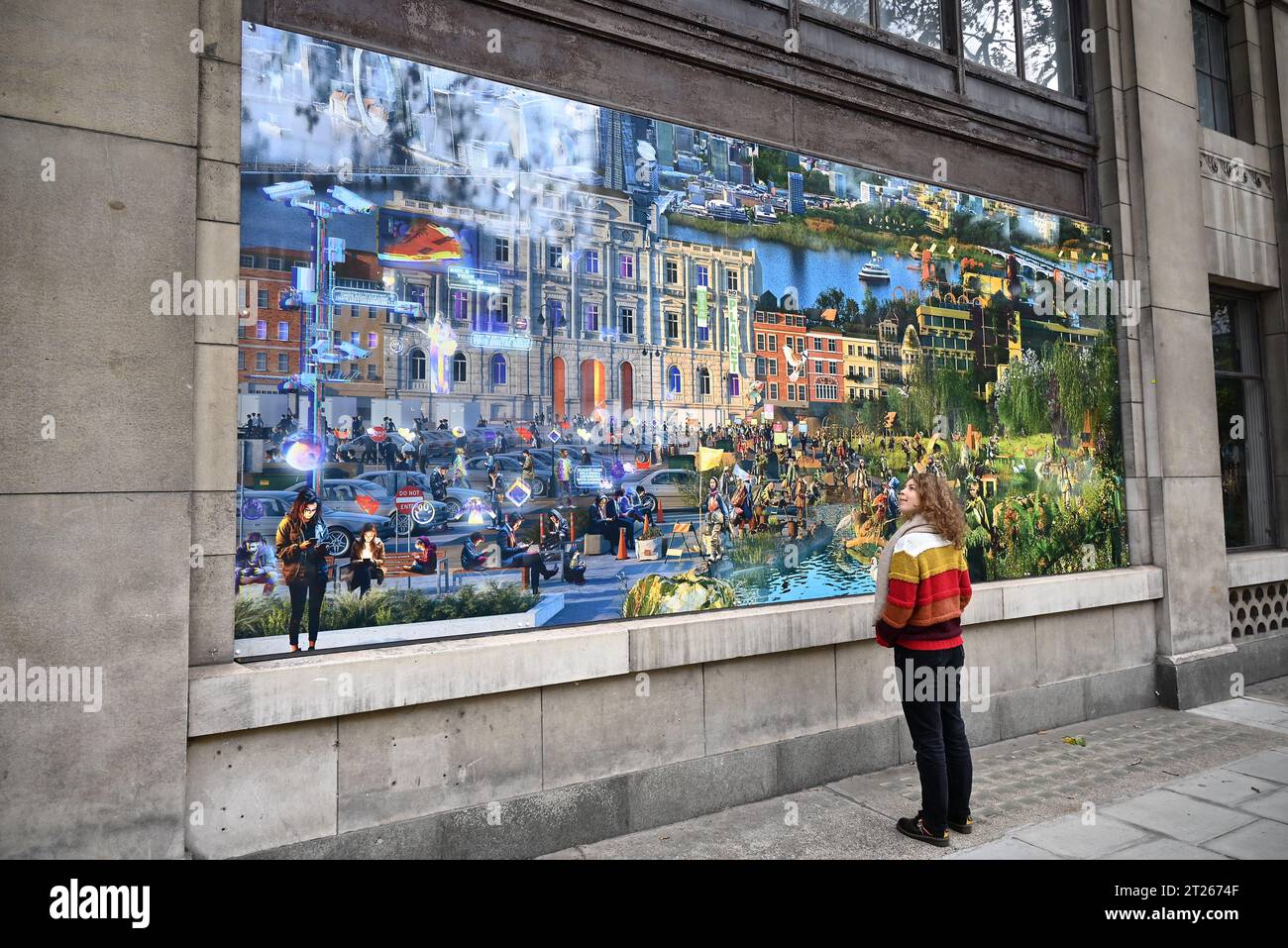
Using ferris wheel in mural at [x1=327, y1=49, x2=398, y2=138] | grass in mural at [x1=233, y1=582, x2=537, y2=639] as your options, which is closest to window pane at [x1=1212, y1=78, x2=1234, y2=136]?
ferris wheel in mural at [x1=327, y1=49, x2=398, y2=138]

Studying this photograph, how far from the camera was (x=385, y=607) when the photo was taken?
449 cm

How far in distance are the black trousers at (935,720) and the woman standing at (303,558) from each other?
3427mm

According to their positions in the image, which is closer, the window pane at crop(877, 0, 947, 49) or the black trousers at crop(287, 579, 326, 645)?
the black trousers at crop(287, 579, 326, 645)

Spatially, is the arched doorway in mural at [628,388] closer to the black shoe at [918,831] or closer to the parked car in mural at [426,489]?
the parked car in mural at [426,489]

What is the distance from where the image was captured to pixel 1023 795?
18.0 feet

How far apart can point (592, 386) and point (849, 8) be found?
4471 mm

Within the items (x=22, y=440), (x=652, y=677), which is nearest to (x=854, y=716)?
(x=652, y=677)

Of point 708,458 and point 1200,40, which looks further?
point 1200,40

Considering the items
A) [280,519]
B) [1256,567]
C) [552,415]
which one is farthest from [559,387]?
[1256,567]

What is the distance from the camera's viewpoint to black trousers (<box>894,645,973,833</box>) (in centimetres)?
453

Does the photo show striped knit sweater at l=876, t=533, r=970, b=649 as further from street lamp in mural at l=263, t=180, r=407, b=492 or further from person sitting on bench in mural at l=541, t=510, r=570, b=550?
street lamp in mural at l=263, t=180, r=407, b=492

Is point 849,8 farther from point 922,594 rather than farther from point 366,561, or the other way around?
point 366,561

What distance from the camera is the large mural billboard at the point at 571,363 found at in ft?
14.3

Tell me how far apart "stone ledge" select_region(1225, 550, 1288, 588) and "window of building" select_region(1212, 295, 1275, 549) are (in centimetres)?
33
